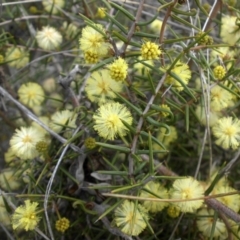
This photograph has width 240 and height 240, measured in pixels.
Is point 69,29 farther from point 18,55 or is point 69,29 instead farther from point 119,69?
point 119,69

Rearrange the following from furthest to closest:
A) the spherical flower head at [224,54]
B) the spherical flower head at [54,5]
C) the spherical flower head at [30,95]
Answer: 1. the spherical flower head at [54,5]
2. the spherical flower head at [30,95]
3. the spherical flower head at [224,54]

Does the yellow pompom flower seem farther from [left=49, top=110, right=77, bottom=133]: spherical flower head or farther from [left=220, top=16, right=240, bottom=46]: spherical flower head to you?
[left=220, top=16, right=240, bottom=46]: spherical flower head

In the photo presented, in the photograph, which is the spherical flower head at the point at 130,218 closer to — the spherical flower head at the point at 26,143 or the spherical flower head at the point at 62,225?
the spherical flower head at the point at 62,225

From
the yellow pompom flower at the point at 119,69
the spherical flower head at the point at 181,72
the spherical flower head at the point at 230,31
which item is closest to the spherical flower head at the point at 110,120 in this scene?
the yellow pompom flower at the point at 119,69

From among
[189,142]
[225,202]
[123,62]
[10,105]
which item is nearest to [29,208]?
[123,62]

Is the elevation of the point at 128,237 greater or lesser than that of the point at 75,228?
greater

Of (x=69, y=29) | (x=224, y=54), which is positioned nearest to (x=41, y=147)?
(x=224, y=54)

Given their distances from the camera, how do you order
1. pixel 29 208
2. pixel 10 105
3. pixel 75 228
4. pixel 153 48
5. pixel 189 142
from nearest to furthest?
pixel 153 48, pixel 29 208, pixel 75 228, pixel 189 142, pixel 10 105

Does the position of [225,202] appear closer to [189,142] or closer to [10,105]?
[189,142]
